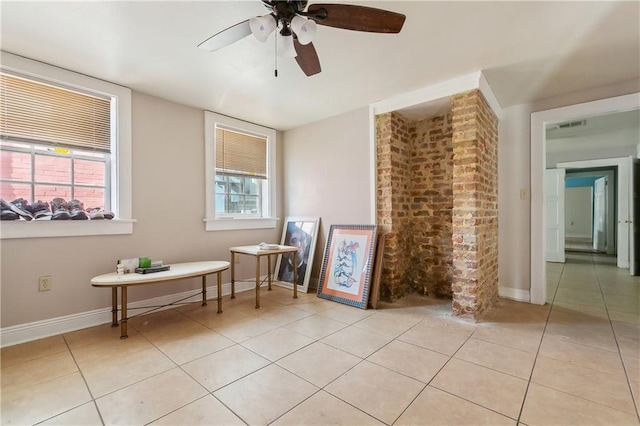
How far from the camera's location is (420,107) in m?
3.34

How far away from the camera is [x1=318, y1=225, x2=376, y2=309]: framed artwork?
10.9 feet

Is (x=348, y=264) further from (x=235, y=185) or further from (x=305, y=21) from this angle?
(x=305, y=21)

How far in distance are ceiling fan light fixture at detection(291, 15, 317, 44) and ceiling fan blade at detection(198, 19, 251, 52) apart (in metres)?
0.31

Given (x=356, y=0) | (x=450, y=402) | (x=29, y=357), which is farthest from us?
(x=29, y=357)

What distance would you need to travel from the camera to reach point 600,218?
7789 millimetres

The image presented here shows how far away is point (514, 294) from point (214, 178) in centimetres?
413

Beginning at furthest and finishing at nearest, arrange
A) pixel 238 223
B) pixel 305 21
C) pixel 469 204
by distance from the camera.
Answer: pixel 238 223, pixel 469 204, pixel 305 21

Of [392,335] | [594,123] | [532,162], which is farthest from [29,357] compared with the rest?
[594,123]

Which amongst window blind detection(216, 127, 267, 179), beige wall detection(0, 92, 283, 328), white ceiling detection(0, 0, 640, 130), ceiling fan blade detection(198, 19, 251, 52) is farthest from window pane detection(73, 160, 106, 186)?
ceiling fan blade detection(198, 19, 251, 52)

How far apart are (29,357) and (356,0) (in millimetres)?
3526

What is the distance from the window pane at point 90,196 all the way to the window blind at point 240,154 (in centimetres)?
136

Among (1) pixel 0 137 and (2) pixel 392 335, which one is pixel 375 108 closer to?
(2) pixel 392 335

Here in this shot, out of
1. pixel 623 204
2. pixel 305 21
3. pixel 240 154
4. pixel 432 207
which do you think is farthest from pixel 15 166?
pixel 623 204

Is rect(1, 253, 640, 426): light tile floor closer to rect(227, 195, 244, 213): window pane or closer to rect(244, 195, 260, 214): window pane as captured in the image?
rect(227, 195, 244, 213): window pane
